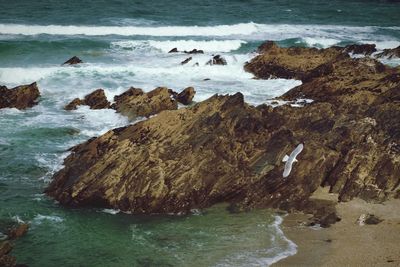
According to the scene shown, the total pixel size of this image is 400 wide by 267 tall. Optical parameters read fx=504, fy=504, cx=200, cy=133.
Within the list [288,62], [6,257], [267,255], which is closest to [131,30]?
[288,62]

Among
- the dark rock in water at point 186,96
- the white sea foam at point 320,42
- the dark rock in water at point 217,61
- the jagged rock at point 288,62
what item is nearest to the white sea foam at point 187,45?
the white sea foam at point 320,42

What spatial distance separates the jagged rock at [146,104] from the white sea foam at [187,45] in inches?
576

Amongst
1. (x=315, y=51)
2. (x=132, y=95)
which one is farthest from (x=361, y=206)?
(x=315, y=51)

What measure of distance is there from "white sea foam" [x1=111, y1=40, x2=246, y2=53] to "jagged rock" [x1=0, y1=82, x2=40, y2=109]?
45.3 ft

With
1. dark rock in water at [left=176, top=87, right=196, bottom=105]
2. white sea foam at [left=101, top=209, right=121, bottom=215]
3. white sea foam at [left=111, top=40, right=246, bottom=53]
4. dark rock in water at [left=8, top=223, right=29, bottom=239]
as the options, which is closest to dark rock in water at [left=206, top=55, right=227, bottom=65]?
white sea foam at [left=111, top=40, right=246, bottom=53]

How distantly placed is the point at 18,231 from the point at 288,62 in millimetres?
17474

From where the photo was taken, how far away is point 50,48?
31531 mm

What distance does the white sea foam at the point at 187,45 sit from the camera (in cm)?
3394

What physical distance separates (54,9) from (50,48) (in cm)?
1526

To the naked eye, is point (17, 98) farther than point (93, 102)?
No

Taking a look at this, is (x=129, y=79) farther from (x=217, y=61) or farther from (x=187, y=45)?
(x=187, y=45)

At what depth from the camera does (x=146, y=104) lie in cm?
1867

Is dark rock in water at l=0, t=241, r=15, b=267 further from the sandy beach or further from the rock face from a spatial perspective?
the sandy beach

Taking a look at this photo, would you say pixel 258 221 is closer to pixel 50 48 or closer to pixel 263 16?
pixel 50 48
